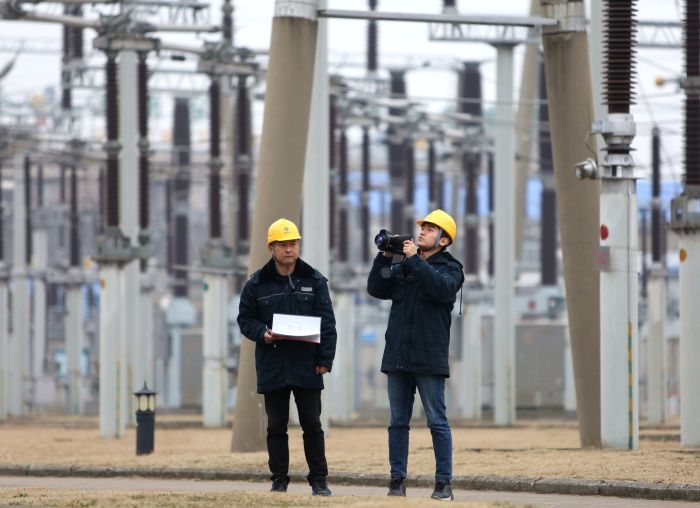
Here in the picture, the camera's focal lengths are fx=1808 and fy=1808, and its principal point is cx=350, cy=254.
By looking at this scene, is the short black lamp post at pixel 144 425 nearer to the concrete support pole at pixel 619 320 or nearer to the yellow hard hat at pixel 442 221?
the concrete support pole at pixel 619 320

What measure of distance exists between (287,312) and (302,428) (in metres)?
0.87

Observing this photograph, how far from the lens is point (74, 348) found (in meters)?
57.8

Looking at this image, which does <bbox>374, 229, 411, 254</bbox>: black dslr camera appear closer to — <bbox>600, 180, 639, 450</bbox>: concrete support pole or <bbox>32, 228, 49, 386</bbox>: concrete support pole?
<bbox>600, 180, 639, 450</bbox>: concrete support pole

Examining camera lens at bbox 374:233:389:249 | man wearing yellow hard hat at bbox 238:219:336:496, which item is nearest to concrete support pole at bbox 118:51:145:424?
man wearing yellow hard hat at bbox 238:219:336:496

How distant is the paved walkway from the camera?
1338cm

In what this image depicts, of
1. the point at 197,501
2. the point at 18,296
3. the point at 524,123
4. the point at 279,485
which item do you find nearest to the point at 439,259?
the point at 279,485

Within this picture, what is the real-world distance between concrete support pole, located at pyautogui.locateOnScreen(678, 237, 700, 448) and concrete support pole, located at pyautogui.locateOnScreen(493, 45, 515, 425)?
17.4 metres

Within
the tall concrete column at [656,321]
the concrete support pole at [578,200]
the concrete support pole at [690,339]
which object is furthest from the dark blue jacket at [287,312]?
the tall concrete column at [656,321]

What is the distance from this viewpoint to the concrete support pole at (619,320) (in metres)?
19.2

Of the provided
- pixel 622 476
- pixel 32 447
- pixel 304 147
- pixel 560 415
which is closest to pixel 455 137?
pixel 560 415

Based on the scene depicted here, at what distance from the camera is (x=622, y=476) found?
48.8ft

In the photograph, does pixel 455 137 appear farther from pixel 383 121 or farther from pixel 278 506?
pixel 278 506

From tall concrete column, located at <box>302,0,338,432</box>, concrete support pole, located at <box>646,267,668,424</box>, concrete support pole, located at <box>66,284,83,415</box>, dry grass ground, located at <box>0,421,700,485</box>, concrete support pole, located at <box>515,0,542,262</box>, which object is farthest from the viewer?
concrete support pole, located at <box>66,284,83,415</box>

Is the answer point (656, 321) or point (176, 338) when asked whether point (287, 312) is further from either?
point (176, 338)
